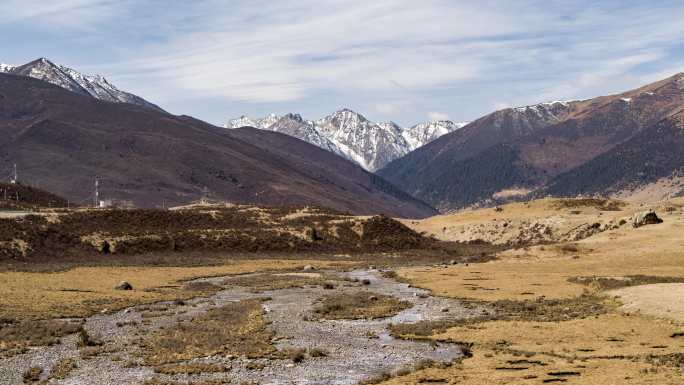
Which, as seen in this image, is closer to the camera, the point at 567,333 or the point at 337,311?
the point at 567,333

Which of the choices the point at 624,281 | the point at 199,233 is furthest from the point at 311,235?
the point at 624,281

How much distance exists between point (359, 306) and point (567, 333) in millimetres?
22146

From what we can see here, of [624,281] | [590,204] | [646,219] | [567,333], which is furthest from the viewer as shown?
[590,204]

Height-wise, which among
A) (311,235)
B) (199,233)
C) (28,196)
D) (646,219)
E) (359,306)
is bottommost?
(359,306)

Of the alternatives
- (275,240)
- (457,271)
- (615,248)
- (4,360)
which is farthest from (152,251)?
(4,360)

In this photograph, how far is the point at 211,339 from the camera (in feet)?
148

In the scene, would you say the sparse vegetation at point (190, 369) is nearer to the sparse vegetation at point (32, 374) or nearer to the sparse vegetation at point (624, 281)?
the sparse vegetation at point (32, 374)

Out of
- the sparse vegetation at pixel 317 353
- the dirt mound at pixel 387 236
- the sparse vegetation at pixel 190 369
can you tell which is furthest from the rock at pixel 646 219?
the sparse vegetation at pixel 190 369

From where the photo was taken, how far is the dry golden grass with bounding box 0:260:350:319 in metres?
58.2

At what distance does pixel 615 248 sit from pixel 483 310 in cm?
5269

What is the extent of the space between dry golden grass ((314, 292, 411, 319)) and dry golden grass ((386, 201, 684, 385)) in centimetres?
854

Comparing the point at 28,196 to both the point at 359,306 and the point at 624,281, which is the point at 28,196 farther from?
the point at 624,281

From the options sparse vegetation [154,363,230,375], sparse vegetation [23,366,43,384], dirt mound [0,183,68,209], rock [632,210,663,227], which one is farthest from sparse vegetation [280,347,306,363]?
dirt mound [0,183,68,209]

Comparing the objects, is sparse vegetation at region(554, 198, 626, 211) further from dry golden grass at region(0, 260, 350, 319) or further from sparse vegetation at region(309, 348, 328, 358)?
sparse vegetation at region(309, 348, 328, 358)
